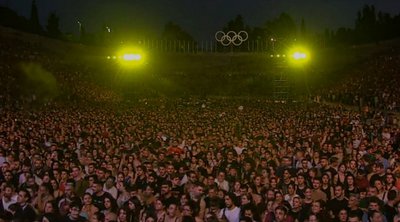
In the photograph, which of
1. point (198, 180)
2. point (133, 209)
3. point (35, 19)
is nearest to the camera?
point (133, 209)

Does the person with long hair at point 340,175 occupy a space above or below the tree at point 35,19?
below

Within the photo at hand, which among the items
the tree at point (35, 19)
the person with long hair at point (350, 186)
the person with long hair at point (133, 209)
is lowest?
the person with long hair at point (133, 209)

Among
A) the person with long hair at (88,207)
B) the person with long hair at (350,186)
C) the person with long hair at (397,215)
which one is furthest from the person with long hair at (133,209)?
the person with long hair at (397,215)

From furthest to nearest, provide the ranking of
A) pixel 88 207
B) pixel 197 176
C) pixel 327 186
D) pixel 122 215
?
pixel 197 176 < pixel 327 186 < pixel 88 207 < pixel 122 215

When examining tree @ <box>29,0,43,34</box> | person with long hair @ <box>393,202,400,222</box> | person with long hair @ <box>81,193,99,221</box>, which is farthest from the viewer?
tree @ <box>29,0,43,34</box>

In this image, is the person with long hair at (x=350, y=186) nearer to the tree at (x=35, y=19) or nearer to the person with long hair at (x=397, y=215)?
the person with long hair at (x=397, y=215)

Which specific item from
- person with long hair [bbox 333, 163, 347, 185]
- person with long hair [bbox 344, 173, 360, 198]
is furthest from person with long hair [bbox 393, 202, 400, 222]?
person with long hair [bbox 333, 163, 347, 185]

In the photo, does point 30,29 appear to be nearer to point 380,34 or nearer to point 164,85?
point 164,85

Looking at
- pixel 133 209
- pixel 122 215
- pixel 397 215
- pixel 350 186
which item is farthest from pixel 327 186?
pixel 122 215

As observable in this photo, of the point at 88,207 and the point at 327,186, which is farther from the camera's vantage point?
the point at 327,186

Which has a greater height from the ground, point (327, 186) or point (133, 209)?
point (327, 186)

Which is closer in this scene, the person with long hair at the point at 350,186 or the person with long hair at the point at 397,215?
the person with long hair at the point at 397,215

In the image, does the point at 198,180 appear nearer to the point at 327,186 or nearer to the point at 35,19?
the point at 327,186

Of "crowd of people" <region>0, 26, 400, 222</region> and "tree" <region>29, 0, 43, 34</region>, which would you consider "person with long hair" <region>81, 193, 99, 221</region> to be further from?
"tree" <region>29, 0, 43, 34</region>
